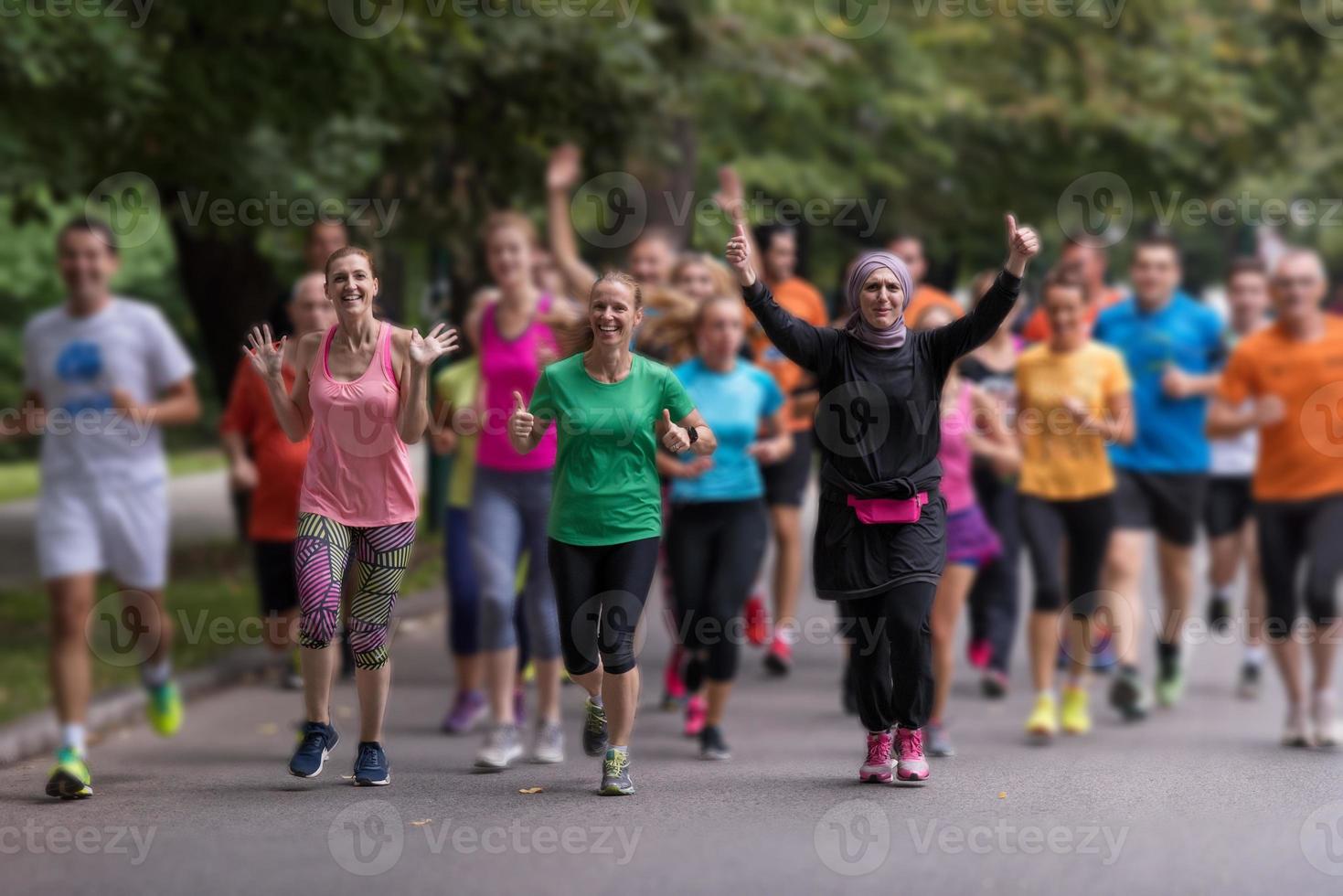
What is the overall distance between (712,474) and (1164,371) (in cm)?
320

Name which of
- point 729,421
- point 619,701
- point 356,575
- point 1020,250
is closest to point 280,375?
point 356,575

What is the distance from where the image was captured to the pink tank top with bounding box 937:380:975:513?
30.8 ft

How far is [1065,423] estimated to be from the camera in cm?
978

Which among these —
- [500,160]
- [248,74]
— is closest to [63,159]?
[248,74]

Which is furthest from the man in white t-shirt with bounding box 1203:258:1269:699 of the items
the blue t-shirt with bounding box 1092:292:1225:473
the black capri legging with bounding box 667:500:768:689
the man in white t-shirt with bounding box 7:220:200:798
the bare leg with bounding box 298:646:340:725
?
the bare leg with bounding box 298:646:340:725

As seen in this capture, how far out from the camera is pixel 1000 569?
11.5 metres

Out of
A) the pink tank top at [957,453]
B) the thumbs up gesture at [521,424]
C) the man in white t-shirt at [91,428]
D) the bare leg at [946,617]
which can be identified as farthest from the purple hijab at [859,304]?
the man in white t-shirt at [91,428]

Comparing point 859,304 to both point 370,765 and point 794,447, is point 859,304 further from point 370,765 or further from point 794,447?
point 794,447

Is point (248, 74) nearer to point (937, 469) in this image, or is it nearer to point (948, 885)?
point (937, 469)

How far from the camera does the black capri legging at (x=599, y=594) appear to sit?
689 cm

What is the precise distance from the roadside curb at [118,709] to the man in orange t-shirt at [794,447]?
9.80ft

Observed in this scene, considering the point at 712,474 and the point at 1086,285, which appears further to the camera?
the point at 1086,285

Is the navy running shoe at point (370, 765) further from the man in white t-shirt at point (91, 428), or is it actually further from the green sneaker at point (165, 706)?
the green sneaker at point (165, 706)

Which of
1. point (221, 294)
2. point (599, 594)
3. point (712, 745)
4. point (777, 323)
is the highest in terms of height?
point (221, 294)
